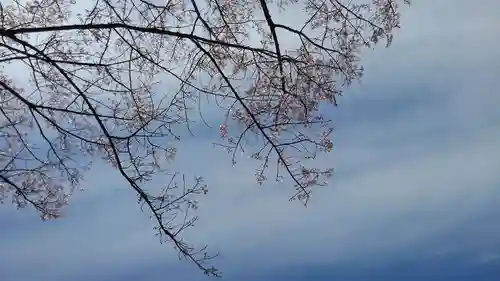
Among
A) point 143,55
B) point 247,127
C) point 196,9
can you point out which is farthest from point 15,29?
point 247,127

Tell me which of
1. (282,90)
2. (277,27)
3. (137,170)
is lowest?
(137,170)

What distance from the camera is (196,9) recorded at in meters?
5.11

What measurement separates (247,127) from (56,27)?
1.73 m

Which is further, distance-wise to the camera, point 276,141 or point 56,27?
point 276,141

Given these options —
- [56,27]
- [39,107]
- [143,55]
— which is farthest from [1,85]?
[143,55]

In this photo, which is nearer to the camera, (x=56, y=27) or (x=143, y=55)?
(x=56, y=27)

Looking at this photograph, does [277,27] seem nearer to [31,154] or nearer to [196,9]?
[196,9]

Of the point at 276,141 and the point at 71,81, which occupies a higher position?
the point at 71,81

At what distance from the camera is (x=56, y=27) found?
4.85 metres

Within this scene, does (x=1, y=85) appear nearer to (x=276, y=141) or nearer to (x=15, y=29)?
(x=15, y=29)

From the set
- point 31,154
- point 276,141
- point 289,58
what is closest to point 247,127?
point 276,141

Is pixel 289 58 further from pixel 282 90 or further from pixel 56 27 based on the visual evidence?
pixel 56 27

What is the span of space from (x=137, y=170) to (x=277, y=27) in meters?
1.70

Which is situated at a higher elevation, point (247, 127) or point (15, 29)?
point (15, 29)
